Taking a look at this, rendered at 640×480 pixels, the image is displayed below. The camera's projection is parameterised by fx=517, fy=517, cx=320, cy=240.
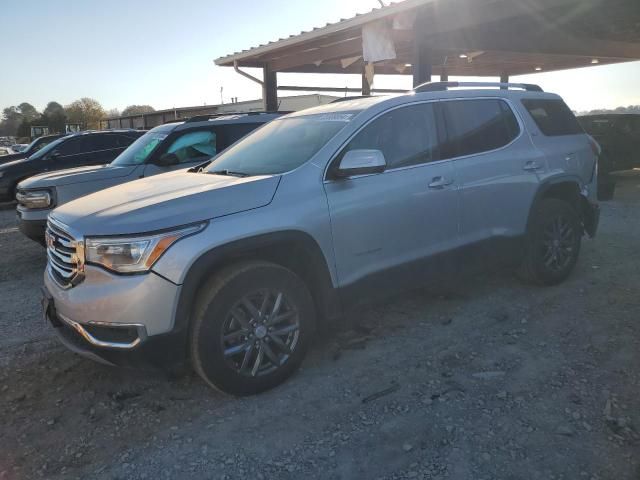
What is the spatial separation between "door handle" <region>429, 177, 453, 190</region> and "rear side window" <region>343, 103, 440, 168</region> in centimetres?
17

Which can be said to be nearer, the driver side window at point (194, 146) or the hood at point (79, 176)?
the hood at point (79, 176)

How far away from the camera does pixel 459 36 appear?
9.69m

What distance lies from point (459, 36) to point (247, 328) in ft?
27.5

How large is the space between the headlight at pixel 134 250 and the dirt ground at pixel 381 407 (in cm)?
97

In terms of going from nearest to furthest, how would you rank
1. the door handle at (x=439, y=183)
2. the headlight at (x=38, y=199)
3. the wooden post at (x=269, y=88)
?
the door handle at (x=439, y=183), the headlight at (x=38, y=199), the wooden post at (x=269, y=88)

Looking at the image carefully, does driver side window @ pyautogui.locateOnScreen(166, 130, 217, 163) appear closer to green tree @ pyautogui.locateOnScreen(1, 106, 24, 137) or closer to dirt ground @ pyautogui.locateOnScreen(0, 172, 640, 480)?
dirt ground @ pyautogui.locateOnScreen(0, 172, 640, 480)

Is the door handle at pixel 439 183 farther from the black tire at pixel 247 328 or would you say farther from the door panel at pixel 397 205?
the black tire at pixel 247 328

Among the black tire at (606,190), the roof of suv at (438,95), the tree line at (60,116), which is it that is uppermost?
the tree line at (60,116)

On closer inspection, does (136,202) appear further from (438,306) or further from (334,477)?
(438,306)

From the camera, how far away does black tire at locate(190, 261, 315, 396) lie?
10.0 feet

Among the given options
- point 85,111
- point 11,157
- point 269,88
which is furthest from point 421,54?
point 85,111

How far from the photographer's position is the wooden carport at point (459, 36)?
27.6 feet

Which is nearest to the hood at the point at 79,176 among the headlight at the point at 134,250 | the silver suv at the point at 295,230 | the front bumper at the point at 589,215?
the silver suv at the point at 295,230

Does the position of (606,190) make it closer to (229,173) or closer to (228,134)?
(228,134)
